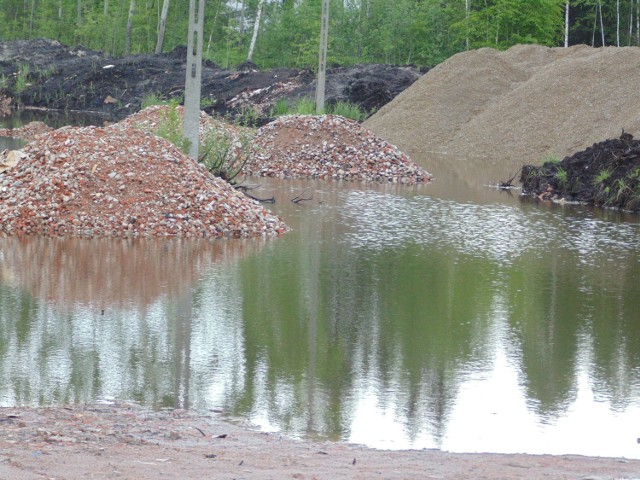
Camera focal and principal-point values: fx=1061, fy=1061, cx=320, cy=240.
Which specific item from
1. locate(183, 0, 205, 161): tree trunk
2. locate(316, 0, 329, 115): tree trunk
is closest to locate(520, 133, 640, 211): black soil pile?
locate(316, 0, 329, 115): tree trunk

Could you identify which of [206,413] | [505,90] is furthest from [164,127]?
[505,90]

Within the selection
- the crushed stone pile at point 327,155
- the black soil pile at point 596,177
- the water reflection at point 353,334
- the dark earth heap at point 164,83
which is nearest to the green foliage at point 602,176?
the black soil pile at point 596,177

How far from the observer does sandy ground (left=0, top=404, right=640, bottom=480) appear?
5.58 meters

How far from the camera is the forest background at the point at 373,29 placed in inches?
2648

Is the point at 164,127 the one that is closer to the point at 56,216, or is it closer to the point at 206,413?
the point at 56,216

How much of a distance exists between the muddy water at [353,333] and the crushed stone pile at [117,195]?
544 millimetres

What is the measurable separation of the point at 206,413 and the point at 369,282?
17.5 ft

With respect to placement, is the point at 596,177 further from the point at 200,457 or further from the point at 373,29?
the point at 373,29

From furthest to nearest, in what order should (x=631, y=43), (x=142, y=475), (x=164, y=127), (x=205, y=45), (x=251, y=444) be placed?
(x=205, y=45) < (x=631, y=43) < (x=164, y=127) < (x=251, y=444) < (x=142, y=475)

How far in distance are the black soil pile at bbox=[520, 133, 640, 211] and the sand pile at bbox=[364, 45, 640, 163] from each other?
779cm

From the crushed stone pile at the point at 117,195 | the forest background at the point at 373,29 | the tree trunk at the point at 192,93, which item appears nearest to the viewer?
the crushed stone pile at the point at 117,195

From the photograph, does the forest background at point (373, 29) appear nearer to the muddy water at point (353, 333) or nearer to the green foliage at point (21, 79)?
the green foliage at point (21, 79)

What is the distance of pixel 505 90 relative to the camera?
42125mm

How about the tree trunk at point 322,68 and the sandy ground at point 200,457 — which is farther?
the tree trunk at point 322,68
